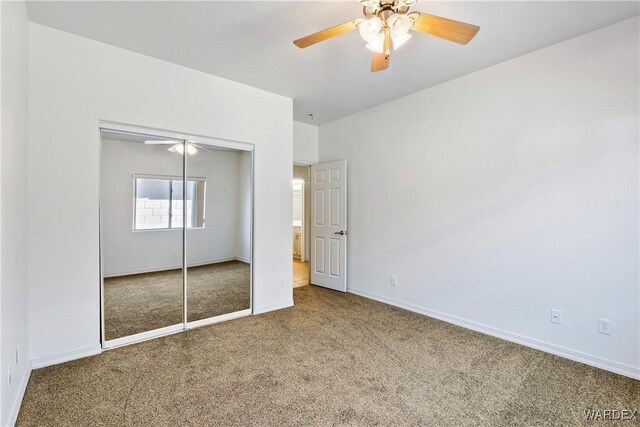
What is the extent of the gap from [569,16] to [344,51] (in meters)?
1.76

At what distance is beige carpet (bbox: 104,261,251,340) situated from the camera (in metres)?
2.95

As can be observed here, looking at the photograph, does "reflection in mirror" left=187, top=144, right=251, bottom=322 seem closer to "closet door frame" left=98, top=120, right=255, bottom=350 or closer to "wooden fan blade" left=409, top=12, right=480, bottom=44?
"closet door frame" left=98, top=120, right=255, bottom=350

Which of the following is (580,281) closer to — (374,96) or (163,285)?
(374,96)

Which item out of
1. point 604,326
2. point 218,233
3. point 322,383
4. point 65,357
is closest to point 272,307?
point 218,233

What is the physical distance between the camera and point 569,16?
2.34 m

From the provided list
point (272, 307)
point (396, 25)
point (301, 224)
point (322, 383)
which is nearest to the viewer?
point (396, 25)

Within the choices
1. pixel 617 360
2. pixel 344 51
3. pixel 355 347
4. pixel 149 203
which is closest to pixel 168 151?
pixel 149 203

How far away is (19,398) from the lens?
2.00 meters

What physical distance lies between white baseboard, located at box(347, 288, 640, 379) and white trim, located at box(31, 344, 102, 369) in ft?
10.8

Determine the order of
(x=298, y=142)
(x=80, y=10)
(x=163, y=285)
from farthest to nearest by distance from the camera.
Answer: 1. (x=298, y=142)
2. (x=163, y=285)
3. (x=80, y=10)

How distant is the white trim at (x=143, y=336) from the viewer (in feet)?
9.25

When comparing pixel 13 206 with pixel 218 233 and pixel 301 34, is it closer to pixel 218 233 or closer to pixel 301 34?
pixel 218 233

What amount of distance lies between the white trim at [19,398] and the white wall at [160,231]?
0.87 meters

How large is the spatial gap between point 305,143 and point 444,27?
3.40m
